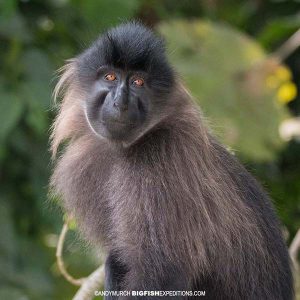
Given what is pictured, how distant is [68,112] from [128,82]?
76cm

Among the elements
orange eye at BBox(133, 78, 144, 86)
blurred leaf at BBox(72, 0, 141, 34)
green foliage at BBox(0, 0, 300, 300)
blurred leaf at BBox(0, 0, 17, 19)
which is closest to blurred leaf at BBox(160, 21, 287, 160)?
green foliage at BBox(0, 0, 300, 300)

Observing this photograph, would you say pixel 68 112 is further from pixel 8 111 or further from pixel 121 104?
pixel 8 111

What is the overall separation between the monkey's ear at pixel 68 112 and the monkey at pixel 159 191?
0.10 meters

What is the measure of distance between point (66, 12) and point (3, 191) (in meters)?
2.08

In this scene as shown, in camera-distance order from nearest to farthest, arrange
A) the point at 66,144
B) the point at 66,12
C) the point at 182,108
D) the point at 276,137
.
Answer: the point at 182,108
the point at 66,144
the point at 276,137
the point at 66,12

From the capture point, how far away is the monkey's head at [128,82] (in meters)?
5.02

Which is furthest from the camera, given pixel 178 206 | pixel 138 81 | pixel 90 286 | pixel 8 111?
pixel 8 111

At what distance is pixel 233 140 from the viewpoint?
25.8 feet

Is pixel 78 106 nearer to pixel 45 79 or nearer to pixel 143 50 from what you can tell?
pixel 143 50

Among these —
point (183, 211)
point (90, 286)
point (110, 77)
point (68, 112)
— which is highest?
→ point (110, 77)

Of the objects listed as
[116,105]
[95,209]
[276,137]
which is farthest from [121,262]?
[276,137]

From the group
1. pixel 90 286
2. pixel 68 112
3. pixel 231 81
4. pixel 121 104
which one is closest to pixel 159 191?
pixel 121 104

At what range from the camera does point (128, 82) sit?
505cm

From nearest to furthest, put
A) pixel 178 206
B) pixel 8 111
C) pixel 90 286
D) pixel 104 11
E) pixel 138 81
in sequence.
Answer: pixel 178 206, pixel 138 81, pixel 90 286, pixel 8 111, pixel 104 11
